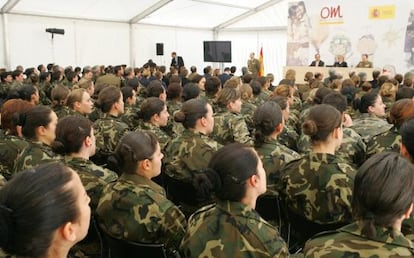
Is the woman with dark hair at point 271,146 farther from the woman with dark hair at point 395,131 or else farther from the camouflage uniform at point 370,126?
the camouflage uniform at point 370,126

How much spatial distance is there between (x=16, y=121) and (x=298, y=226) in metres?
2.09

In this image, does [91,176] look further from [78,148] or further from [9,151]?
[9,151]

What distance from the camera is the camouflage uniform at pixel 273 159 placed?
2.79 meters

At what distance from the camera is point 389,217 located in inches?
54.9

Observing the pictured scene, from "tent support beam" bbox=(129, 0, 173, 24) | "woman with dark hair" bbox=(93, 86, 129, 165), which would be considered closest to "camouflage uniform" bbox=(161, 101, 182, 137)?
"woman with dark hair" bbox=(93, 86, 129, 165)

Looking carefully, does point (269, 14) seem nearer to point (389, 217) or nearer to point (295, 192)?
point (295, 192)

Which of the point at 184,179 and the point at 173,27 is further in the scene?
the point at 173,27

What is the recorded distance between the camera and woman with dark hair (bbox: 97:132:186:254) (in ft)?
6.81

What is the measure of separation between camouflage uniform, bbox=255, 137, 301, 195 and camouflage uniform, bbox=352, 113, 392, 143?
4.43 ft

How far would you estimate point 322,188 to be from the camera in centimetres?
234

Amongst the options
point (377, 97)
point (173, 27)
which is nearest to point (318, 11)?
point (173, 27)

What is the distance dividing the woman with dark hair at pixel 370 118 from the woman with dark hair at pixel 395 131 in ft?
1.91

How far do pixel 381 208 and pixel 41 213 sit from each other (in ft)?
3.48

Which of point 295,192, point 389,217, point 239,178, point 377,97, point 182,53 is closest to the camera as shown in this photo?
point 389,217
